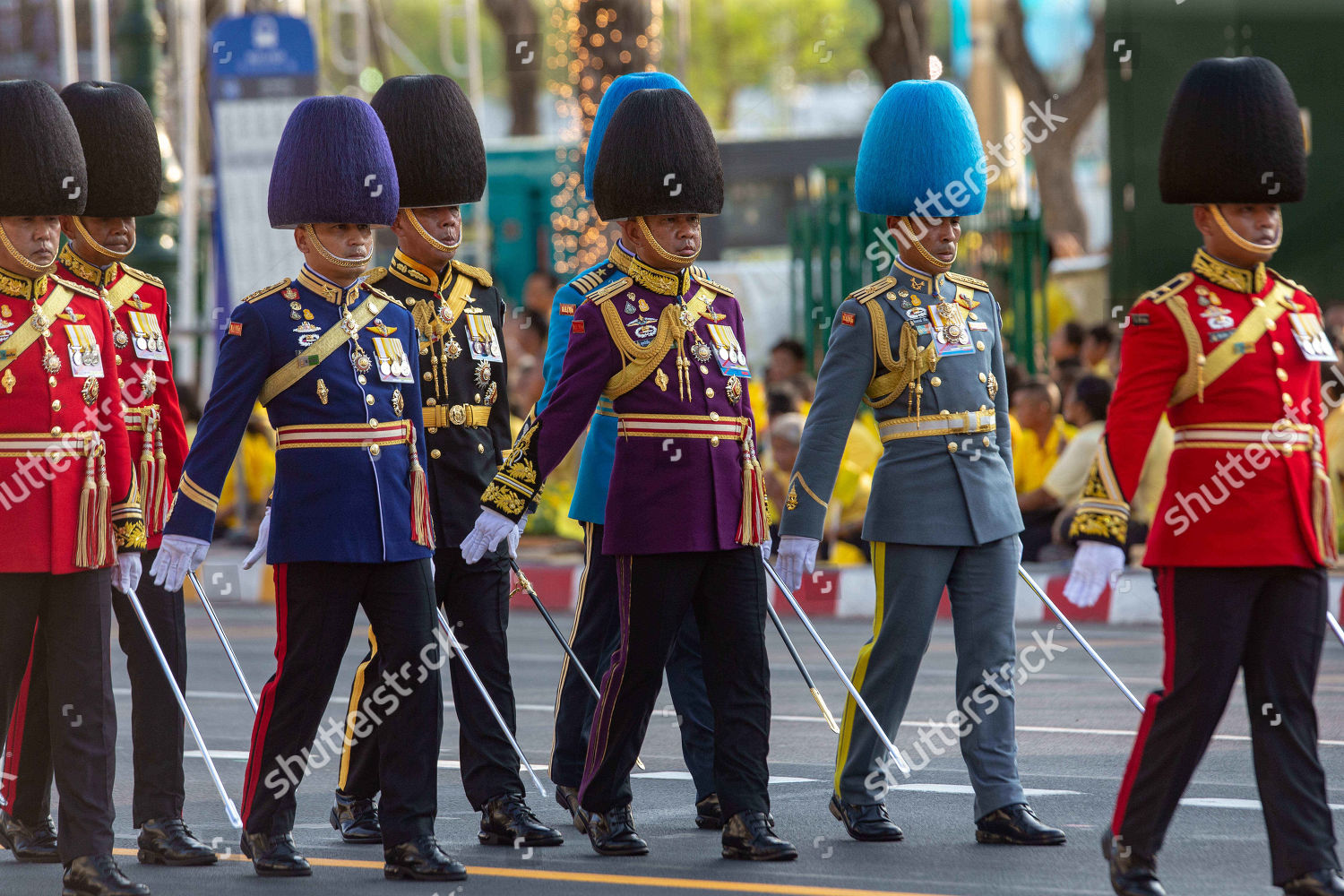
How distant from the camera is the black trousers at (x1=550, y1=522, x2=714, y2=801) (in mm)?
6805

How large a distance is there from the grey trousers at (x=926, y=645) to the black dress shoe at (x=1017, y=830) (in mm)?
52

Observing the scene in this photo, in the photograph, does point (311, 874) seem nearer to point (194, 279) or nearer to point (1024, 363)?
point (1024, 363)

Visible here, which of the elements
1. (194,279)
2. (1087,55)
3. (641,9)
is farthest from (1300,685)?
(1087,55)

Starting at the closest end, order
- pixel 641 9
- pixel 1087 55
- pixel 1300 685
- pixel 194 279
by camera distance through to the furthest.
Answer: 1. pixel 1300 685
2. pixel 641 9
3. pixel 194 279
4. pixel 1087 55

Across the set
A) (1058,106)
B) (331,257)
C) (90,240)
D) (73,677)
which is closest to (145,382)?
(90,240)

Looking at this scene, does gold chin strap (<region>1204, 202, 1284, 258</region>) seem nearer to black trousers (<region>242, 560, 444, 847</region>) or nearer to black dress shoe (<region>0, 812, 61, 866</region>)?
black trousers (<region>242, 560, 444, 847</region>)

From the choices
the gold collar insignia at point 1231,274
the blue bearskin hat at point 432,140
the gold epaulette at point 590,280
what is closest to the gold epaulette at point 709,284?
the gold epaulette at point 590,280

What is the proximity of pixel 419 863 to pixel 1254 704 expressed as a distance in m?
2.17

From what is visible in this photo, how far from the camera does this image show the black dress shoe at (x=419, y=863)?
231 inches

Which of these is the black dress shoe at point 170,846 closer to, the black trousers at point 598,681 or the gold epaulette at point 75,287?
the black trousers at point 598,681

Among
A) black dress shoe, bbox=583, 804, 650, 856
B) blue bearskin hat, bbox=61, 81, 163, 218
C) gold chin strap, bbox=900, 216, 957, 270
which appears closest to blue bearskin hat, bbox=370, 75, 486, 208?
blue bearskin hat, bbox=61, 81, 163, 218

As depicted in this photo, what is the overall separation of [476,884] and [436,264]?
1.89 metres

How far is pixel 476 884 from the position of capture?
232 inches

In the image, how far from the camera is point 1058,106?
26547 mm
